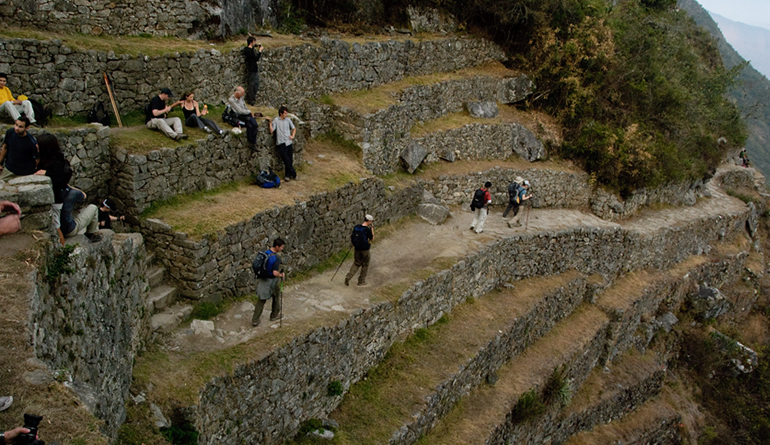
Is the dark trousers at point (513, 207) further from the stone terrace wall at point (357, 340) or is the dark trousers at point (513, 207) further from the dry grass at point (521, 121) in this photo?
the dry grass at point (521, 121)

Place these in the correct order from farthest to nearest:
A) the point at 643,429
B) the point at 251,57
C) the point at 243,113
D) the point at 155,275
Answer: the point at 643,429
the point at 251,57
the point at 243,113
the point at 155,275

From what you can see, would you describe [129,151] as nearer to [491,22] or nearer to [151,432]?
[151,432]

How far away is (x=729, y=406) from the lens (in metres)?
22.5

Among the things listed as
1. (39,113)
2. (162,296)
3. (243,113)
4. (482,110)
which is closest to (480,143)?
(482,110)

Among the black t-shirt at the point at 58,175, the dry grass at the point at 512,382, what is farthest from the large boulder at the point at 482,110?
the black t-shirt at the point at 58,175

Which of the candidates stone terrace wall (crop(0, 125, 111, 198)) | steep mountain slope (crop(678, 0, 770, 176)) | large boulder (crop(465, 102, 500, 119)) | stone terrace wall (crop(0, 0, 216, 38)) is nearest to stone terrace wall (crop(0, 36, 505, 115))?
stone terrace wall (crop(0, 0, 216, 38))

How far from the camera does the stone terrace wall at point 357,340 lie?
380 inches

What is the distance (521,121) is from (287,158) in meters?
13.7

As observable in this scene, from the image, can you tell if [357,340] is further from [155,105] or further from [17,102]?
[17,102]

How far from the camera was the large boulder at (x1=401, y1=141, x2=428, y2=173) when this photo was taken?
1995 cm

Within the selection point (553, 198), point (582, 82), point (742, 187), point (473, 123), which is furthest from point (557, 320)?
point (742, 187)

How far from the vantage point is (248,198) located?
42.2 ft

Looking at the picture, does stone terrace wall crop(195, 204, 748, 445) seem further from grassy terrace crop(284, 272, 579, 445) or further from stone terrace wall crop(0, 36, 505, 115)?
stone terrace wall crop(0, 36, 505, 115)

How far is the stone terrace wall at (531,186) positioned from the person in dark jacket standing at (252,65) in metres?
6.59
